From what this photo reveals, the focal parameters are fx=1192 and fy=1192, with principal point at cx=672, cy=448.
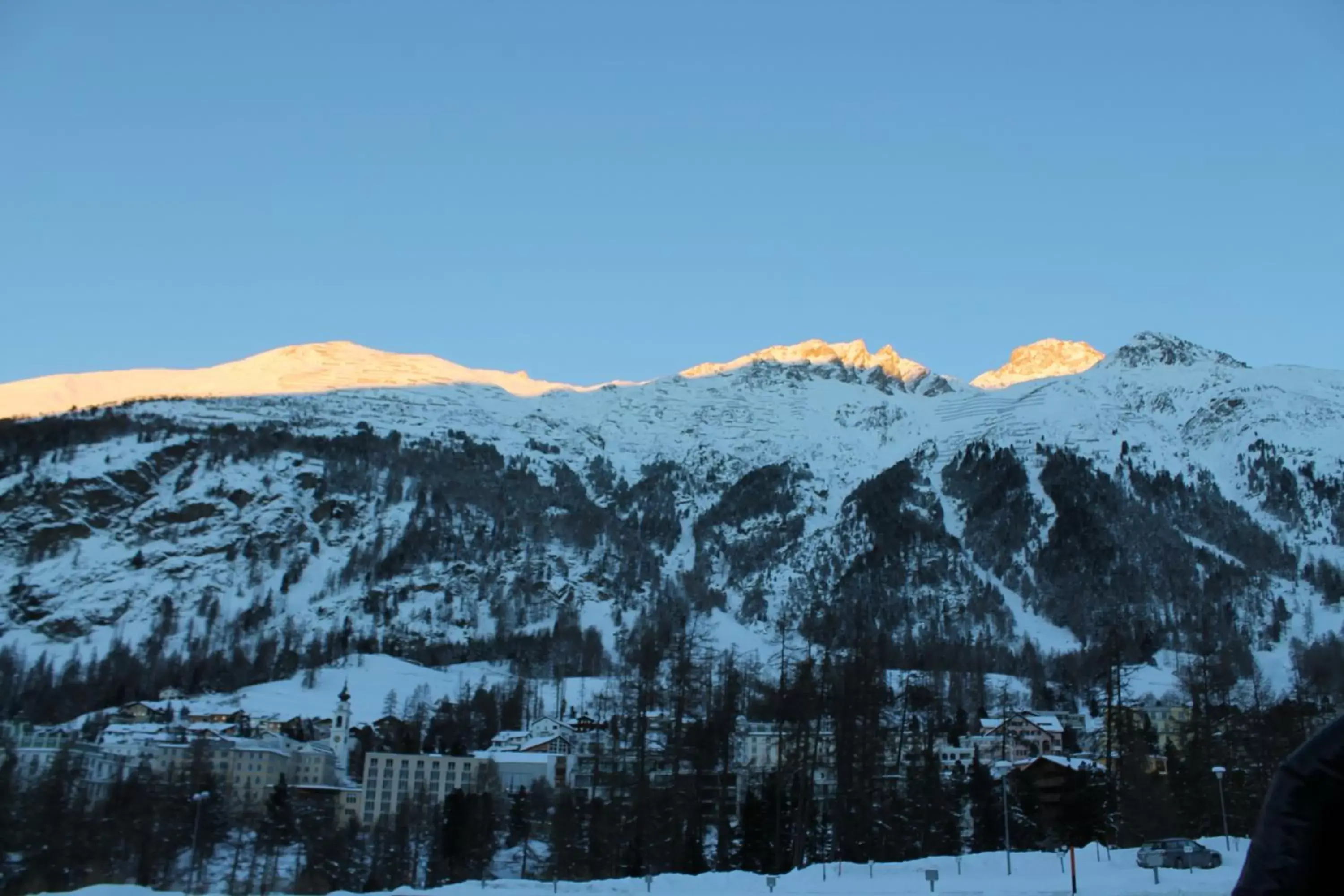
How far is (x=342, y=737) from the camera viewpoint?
474ft

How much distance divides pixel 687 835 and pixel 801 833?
4.99 metres

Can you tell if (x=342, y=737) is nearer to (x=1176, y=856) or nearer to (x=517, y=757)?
(x=517, y=757)

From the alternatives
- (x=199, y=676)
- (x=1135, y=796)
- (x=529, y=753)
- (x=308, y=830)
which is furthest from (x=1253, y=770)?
(x=199, y=676)

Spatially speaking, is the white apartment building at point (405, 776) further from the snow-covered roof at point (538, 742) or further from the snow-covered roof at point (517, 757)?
the snow-covered roof at point (538, 742)

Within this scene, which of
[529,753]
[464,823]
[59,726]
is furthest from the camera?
[59,726]

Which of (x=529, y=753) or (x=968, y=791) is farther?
(x=529, y=753)

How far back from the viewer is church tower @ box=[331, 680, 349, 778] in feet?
460

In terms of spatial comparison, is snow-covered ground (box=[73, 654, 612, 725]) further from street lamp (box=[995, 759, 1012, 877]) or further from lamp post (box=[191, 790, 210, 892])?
street lamp (box=[995, 759, 1012, 877])

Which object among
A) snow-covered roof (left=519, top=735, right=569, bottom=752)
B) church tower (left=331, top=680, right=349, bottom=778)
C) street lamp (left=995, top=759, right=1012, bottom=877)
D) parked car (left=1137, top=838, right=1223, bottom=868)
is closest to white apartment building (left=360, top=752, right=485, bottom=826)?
snow-covered roof (left=519, top=735, right=569, bottom=752)

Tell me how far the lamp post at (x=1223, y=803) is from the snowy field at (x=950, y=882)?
0.25 m

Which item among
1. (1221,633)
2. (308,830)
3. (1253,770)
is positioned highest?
(1221,633)

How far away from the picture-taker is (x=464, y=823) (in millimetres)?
65438

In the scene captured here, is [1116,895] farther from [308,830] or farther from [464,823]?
[308,830]

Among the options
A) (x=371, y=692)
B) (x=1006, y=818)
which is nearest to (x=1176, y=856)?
(x=1006, y=818)
